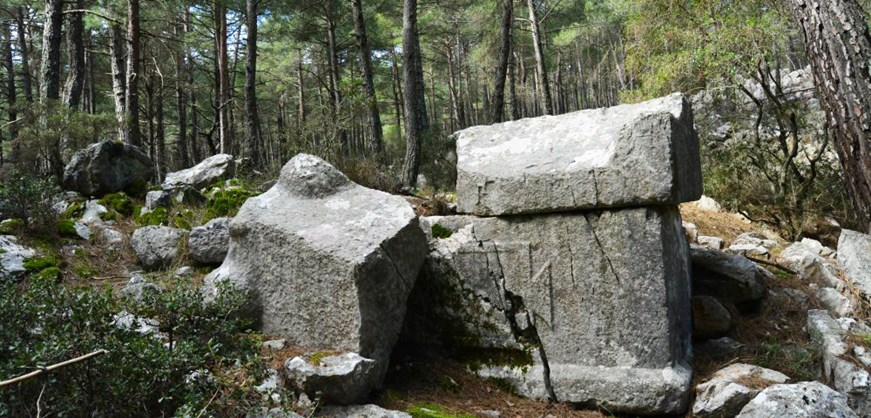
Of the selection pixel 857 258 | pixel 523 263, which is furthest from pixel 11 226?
pixel 857 258

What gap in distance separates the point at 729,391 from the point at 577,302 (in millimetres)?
965

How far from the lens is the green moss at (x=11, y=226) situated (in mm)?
5057

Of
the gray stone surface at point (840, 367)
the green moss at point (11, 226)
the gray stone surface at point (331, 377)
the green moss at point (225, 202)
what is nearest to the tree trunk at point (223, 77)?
the green moss at point (225, 202)

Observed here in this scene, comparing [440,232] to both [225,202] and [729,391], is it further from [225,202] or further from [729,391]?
[225,202]

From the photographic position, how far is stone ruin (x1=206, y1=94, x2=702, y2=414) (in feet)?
11.3

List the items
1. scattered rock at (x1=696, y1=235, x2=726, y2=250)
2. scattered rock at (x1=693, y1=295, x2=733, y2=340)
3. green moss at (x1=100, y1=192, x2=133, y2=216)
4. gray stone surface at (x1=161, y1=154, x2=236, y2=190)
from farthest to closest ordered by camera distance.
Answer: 1. gray stone surface at (x1=161, y1=154, x2=236, y2=190)
2. green moss at (x1=100, y1=192, x2=133, y2=216)
3. scattered rock at (x1=696, y1=235, x2=726, y2=250)
4. scattered rock at (x1=693, y1=295, x2=733, y2=340)

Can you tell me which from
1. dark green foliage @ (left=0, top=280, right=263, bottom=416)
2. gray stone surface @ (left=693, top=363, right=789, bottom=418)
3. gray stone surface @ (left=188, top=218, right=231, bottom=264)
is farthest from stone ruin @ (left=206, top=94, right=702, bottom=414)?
gray stone surface @ (left=188, top=218, right=231, bottom=264)

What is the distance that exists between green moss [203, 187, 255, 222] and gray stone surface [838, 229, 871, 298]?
5.55m

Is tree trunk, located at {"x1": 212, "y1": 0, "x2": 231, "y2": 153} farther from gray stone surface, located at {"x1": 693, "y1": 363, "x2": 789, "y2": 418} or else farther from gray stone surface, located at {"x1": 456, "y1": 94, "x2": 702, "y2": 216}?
gray stone surface, located at {"x1": 693, "y1": 363, "x2": 789, "y2": 418}

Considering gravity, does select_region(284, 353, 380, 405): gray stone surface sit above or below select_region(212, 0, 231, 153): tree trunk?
below

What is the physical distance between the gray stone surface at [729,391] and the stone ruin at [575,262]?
0.37 ft

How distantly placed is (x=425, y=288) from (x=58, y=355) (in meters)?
2.21

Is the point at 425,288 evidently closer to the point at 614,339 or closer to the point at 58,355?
the point at 614,339

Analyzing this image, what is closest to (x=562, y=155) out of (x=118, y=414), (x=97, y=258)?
(x=118, y=414)
